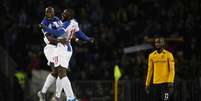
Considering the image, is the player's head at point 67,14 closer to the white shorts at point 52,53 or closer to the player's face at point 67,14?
the player's face at point 67,14

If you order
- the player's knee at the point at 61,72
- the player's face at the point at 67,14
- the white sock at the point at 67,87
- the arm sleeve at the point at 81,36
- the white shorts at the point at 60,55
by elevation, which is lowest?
the white sock at the point at 67,87

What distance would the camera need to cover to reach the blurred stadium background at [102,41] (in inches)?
1000

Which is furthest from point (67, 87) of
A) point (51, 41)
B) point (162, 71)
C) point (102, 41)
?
point (102, 41)

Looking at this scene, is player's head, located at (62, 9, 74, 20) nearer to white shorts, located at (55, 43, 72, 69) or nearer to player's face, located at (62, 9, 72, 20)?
player's face, located at (62, 9, 72, 20)

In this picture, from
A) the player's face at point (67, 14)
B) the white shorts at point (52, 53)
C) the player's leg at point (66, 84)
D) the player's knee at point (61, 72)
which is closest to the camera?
→ the player's leg at point (66, 84)

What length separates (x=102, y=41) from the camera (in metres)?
28.8

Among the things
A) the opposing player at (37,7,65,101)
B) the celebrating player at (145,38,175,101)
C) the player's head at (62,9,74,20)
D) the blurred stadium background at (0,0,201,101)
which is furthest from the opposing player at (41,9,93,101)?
the blurred stadium background at (0,0,201,101)

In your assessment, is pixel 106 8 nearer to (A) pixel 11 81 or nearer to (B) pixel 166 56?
(A) pixel 11 81

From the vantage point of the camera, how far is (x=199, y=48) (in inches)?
1117

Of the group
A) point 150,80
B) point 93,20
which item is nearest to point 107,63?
point 93,20

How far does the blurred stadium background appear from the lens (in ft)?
83.4

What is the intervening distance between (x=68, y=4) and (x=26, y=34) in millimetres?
2996

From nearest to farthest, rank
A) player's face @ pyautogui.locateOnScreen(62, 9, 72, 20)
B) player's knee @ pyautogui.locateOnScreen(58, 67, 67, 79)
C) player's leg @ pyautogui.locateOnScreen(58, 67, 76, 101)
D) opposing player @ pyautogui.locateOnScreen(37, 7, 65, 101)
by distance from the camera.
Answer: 1. player's leg @ pyautogui.locateOnScreen(58, 67, 76, 101)
2. player's knee @ pyautogui.locateOnScreen(58, 67, 67, 79)
3. opposing player @ pyautogui.locateOnScreen(37, 7, 65, 101)
4. player's face @ pyautogui.locateOnScreen(62, 9, 72, 20)

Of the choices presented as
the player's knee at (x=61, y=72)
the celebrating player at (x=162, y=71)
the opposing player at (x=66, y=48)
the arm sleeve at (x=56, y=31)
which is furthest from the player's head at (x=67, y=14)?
the celebrating player at (x=162, y=71)
